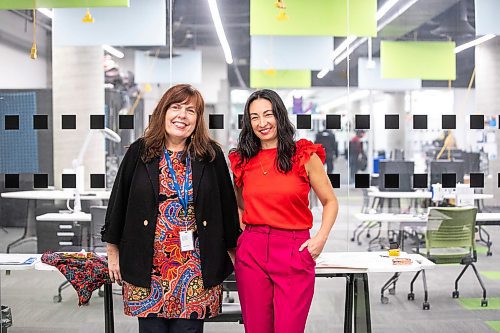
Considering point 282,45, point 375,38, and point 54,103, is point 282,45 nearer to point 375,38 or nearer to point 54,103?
point 375,38

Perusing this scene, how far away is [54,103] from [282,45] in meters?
1.65

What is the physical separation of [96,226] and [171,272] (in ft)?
6.87

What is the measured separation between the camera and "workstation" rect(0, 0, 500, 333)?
439 centimetres

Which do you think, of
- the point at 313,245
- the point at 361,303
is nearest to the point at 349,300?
the point at 361,303


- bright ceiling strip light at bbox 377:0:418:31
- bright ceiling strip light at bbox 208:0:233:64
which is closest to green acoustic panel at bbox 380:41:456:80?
bright ceiling strip light at bbox 377:0:418:31

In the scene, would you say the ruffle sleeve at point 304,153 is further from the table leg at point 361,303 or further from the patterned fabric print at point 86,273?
the patterned fabric print at point 86,273

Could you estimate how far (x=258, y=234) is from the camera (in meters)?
2.67

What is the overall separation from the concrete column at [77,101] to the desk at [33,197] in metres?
0.07

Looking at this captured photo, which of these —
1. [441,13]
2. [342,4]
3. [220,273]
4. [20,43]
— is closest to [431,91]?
[441,13]

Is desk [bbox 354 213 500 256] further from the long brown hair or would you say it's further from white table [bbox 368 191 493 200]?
the long brown hair

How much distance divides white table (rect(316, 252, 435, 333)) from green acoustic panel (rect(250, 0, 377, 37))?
165 centimetres

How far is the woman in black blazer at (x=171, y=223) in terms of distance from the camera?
2553mm

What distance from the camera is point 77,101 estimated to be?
4441mm

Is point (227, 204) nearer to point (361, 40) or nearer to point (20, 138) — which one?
point (361, 40)
